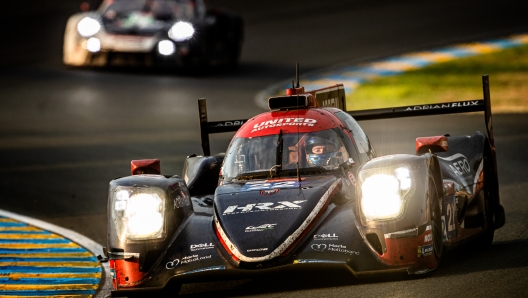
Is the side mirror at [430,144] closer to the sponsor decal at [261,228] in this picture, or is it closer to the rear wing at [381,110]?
the rear wing at [381,110]

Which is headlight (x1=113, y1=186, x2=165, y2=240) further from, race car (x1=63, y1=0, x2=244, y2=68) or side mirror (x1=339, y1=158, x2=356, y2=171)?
race car (x1=63, y1=0, x2=244, y2=68)

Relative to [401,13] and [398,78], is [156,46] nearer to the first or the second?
[398,78]

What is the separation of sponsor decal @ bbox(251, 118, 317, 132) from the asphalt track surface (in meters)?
1.42

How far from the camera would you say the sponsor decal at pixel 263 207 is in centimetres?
792

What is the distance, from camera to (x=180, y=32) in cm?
2161

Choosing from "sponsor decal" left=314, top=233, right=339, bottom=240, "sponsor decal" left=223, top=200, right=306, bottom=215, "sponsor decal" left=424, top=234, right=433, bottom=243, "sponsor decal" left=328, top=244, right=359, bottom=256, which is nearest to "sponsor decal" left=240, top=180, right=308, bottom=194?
"sponsor decal" left=223, top=200, right=306, bottom=215

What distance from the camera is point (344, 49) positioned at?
2603 cm

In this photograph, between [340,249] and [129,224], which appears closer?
[340,249]

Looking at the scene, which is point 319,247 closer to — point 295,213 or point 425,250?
point 295,213

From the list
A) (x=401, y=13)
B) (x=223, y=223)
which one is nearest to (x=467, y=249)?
(x=223, y=223)

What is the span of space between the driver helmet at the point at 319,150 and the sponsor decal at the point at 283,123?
194mm

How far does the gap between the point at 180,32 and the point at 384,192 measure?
46.5 ft

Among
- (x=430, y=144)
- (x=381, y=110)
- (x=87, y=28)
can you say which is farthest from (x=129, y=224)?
(x=87, y=28)

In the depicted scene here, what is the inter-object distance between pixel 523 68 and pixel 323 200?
1552 cm
